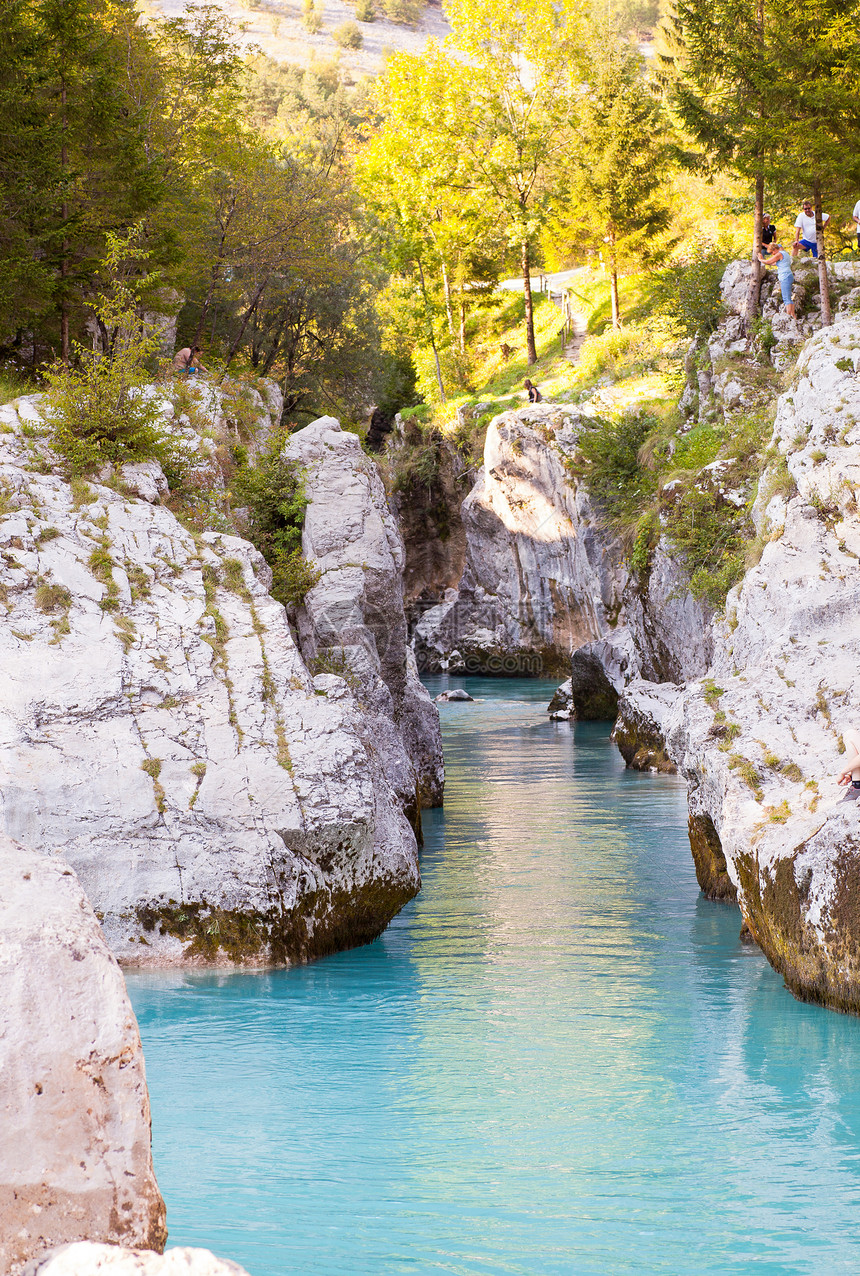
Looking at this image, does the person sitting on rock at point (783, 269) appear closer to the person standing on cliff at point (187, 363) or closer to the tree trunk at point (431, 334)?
the person standing on cliff at point (187, 363)

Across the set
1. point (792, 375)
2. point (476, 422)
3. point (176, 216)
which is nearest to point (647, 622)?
point (792, 375)

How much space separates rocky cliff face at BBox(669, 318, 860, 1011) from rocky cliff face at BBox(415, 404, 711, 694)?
1367 cm

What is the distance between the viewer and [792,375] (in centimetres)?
1830

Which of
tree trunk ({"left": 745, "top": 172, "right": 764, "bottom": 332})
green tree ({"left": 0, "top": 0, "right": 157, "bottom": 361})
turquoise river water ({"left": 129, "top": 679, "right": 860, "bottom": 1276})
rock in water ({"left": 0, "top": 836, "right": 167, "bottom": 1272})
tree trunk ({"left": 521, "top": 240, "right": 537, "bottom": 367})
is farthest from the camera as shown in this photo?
tree trunk ({"left": 521, "top": 240, "right": 537, "bottom": 367})

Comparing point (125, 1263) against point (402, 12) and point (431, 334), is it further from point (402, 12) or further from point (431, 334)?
point (402, 12)

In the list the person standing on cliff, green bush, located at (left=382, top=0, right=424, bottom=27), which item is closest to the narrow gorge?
the person standing on cliff

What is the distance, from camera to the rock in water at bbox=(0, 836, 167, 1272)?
3.95 meters

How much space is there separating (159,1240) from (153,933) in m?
7.15

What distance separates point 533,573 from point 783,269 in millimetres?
15391

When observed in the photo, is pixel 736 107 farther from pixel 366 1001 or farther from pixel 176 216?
pixel 366 1001

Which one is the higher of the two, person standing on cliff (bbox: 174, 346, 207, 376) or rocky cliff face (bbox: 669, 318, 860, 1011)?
person standing on cliff (bbox: 174, 346, 207, 376)

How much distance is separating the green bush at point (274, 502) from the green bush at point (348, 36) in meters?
125

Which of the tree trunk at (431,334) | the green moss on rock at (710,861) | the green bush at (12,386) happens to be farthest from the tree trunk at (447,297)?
the green moss on rock at (710,861)

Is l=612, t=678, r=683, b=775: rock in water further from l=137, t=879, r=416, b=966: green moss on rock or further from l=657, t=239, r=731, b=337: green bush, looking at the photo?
l=137, t=879, r=416, b=966: green moss on rock
